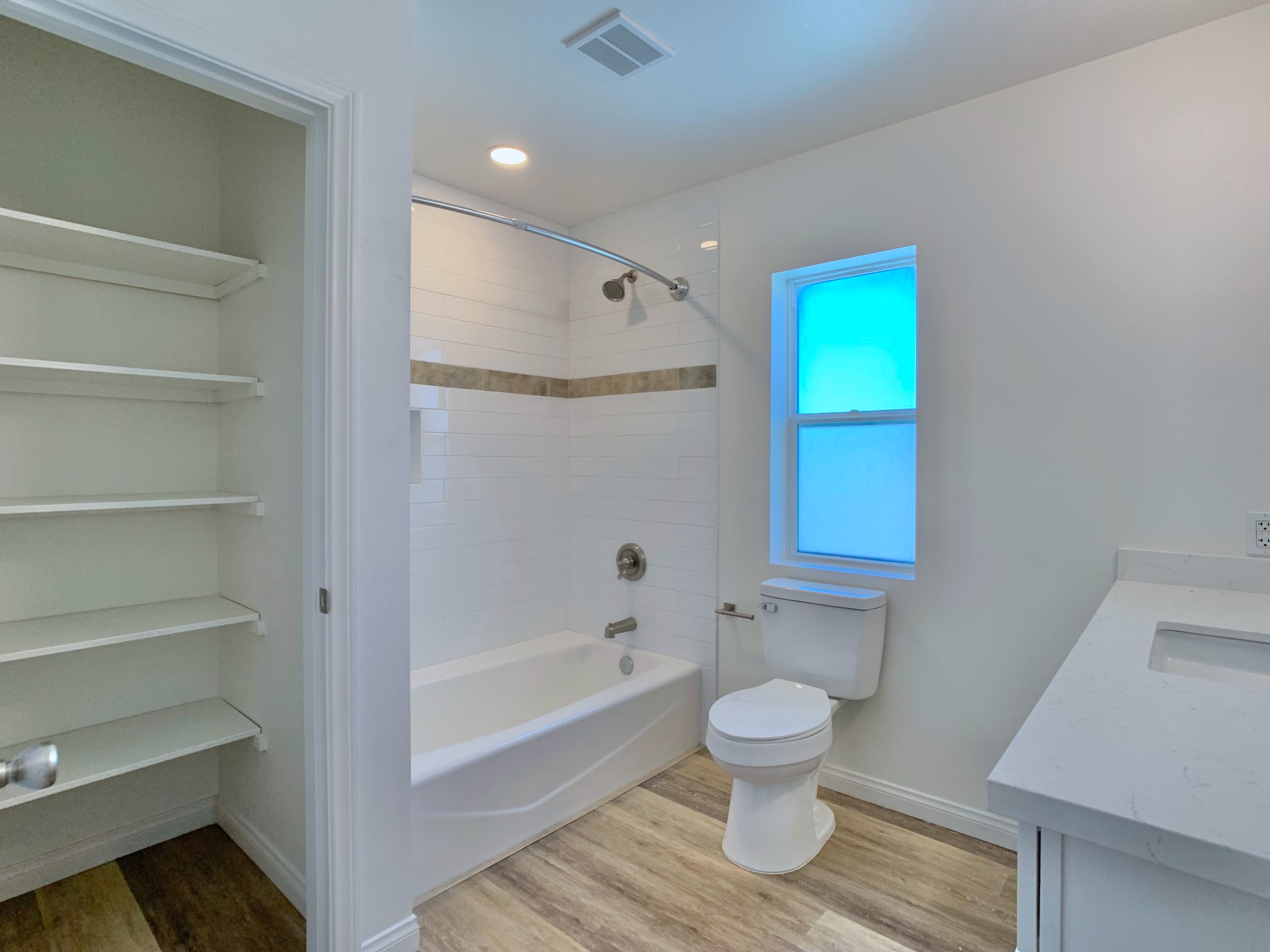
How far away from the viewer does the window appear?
2502mm

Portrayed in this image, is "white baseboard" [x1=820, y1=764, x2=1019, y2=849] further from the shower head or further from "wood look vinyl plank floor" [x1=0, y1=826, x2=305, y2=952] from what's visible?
the shower head

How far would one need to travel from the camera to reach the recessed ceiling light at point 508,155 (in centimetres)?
260

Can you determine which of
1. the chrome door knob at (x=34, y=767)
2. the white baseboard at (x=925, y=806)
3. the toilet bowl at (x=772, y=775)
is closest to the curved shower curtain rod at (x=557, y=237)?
the chrome door knob at (x=34, y=767)

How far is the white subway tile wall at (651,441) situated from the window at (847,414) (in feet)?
0.98

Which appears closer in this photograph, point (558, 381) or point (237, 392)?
point (237, 392)

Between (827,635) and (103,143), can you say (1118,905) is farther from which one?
(103,143)

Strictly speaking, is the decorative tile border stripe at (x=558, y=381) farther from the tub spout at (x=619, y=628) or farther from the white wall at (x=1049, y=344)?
the tub spout at (x=619, y=628)

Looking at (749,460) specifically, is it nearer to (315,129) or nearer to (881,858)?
(881,858)

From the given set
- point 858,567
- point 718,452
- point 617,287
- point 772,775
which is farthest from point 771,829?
point 617,287

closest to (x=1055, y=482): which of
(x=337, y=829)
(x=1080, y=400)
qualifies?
(x=1080, y=400)

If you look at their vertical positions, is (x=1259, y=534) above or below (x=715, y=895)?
above

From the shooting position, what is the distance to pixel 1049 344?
2092mm

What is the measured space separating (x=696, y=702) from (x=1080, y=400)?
1846mm

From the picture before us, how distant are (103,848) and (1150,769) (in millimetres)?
2678
